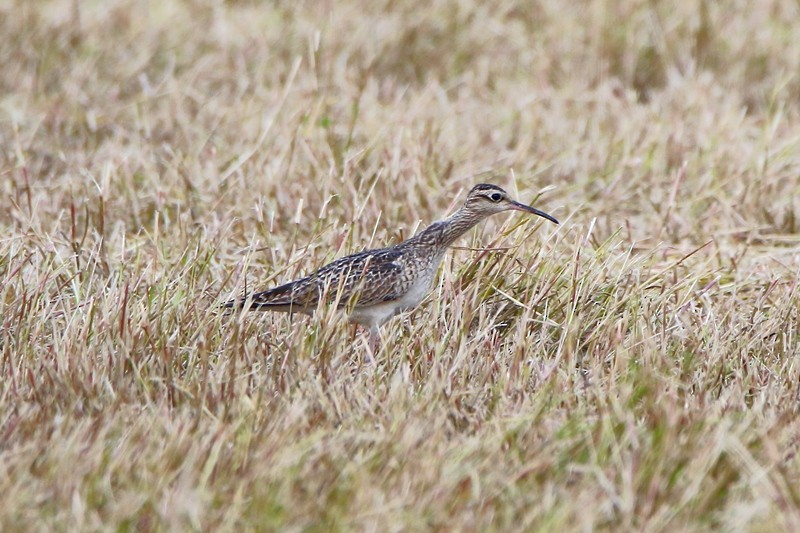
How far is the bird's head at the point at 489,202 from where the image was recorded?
17.6 ft

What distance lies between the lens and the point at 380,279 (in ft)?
16.5

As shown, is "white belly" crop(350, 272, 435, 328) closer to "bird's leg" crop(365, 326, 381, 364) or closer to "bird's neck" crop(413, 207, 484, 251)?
"bird's leg" crop(365, 326, 381, 364)

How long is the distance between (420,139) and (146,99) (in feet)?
6.11

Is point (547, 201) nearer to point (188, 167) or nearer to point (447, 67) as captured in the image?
point (188, 167)

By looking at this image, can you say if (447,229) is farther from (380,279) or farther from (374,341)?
(374,341)

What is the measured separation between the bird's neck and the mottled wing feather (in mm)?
167

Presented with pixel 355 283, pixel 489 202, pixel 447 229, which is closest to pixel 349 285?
pixel 355 283

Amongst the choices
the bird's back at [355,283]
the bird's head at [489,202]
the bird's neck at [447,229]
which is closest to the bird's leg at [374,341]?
the bird's back at [355,283]

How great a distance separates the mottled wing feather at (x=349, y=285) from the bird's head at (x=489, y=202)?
39 cm

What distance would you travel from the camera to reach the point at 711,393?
462cm

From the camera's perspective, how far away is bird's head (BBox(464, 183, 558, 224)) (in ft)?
17.6

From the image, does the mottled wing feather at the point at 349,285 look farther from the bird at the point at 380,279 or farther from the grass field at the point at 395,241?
the grass field at the point at 395,241

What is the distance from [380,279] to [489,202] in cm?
61

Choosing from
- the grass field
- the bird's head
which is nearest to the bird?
the bird's head
